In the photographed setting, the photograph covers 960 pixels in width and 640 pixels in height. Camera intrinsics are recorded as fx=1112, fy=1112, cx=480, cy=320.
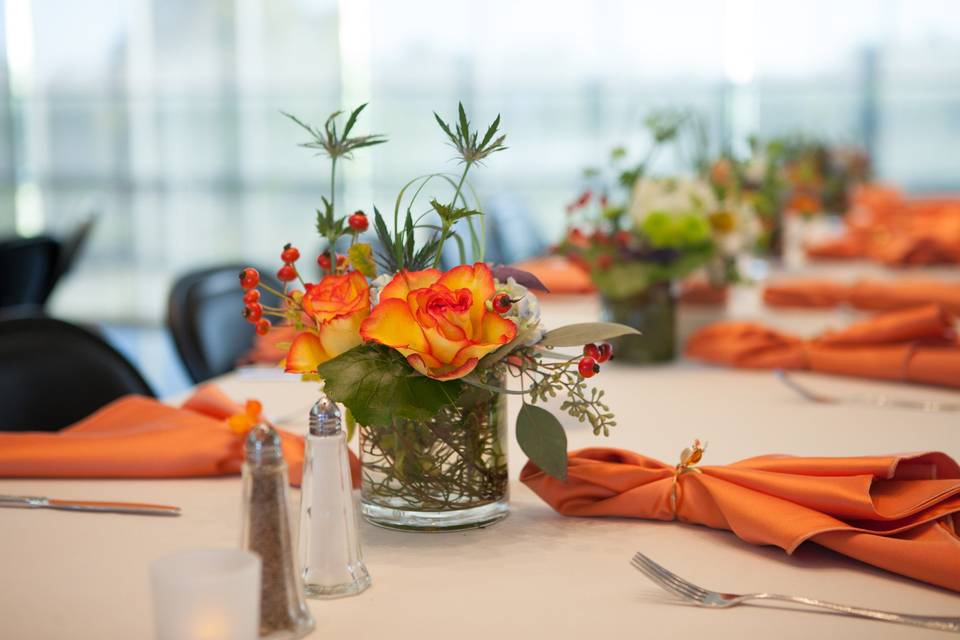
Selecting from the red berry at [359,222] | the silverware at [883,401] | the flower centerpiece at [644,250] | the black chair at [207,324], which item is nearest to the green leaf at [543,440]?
the red berry at [359,222]

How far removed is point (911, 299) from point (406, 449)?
1573 millimetres

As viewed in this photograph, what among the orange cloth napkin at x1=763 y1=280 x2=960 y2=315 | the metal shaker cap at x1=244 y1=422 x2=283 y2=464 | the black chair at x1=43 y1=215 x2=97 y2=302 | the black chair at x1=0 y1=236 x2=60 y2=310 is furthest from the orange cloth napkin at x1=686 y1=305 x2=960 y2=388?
the black chair at x1=43 y1=215 x2=97 y2=302

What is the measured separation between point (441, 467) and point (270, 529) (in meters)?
0.25

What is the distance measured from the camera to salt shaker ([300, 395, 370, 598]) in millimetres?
841

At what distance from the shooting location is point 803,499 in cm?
96

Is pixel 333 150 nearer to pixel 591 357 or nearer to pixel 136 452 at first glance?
pixel 591 357

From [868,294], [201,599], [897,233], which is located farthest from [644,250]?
[897,233]

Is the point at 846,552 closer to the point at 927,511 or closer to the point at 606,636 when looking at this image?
the point at 927,511

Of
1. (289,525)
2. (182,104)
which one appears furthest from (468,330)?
(182,104)

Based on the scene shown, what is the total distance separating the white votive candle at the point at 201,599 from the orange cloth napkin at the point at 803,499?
437 mm

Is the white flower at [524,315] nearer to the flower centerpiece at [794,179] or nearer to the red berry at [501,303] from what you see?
the red berry at [501,303]

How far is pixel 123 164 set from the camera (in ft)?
20.2

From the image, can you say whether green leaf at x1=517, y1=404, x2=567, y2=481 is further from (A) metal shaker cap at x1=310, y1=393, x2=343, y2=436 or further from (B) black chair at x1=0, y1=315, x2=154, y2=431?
(B) black chair at x1=0, y1=315, x2=154, y2=431

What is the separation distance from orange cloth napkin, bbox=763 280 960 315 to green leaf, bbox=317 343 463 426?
1574 millimetres
